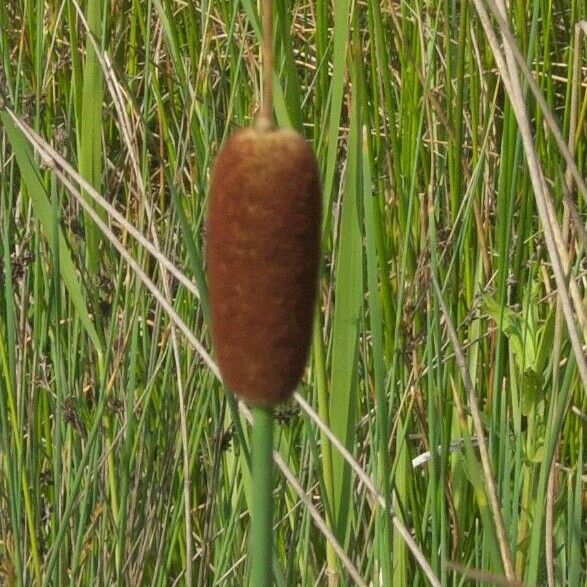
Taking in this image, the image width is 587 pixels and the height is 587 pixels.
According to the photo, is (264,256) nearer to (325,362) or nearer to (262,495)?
(262,495)

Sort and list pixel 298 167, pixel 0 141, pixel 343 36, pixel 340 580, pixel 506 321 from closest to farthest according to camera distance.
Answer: pixel 298 167 < pixel 343 36 < pixel 340 580 < pixel 506 321 < pixel 0 141

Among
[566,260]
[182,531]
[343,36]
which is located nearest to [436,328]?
[566,260]

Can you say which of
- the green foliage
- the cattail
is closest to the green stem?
the cattail

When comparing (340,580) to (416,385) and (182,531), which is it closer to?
(416,385)

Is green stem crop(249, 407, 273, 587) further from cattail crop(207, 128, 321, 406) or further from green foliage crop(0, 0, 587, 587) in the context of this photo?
green foliage crop(0, 0, 587, 587)

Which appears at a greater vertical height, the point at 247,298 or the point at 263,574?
the point at 247,298

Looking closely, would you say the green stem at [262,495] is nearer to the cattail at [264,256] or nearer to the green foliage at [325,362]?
the cattail at [264,256]

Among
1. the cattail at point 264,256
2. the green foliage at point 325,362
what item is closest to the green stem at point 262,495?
the cattail at point 264,256
